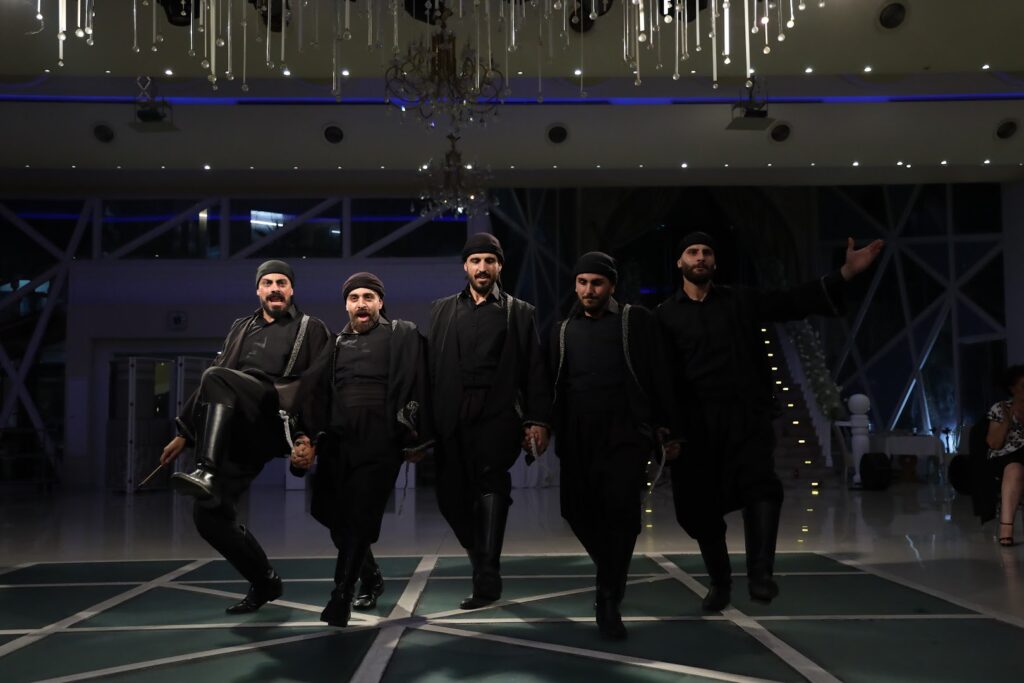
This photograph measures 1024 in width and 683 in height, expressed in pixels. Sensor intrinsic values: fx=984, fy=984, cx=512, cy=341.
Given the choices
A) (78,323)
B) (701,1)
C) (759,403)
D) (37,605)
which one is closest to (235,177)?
(78,323)

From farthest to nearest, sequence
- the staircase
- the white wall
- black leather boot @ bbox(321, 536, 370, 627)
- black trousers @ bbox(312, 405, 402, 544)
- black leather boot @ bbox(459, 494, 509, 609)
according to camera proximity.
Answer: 1. the white wall
2. the staircase
3. black trousers @ bbox(312, 405, 402, 544)
4. black leather boot @ bbox(459, 494, 509, 609)
5. black leather boot @ bbox(321, 536, 370, 627)

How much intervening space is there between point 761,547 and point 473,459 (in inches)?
47.8

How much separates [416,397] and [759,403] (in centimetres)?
144

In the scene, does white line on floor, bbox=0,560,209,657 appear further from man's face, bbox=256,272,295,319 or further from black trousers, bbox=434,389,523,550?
black trousers, bbox=434,389,523,550

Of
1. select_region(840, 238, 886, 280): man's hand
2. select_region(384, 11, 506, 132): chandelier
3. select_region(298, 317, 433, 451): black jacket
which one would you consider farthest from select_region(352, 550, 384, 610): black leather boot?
select_region(384, 11, 506, 132): chandelier

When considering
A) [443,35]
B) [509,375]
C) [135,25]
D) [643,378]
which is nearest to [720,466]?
[643,378]

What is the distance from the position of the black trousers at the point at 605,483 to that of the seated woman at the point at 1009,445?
4.10 meters

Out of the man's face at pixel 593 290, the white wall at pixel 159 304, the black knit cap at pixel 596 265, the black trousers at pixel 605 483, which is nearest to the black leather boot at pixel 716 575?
the black trousers at pixel 605 483

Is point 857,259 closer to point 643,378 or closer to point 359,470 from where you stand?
point 643,378

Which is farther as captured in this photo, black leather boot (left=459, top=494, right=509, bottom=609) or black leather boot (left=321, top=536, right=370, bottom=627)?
black leather boot (left=459, top=494, right=509, bottom=609)

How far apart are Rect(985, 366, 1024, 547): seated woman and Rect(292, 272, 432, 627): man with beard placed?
469cm

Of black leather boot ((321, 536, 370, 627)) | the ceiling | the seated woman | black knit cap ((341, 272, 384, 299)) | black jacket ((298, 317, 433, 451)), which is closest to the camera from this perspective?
black leather boot ((321, 536, 370, 627))

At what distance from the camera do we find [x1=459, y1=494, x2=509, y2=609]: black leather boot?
12.7ft

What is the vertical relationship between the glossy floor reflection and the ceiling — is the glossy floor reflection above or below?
below
